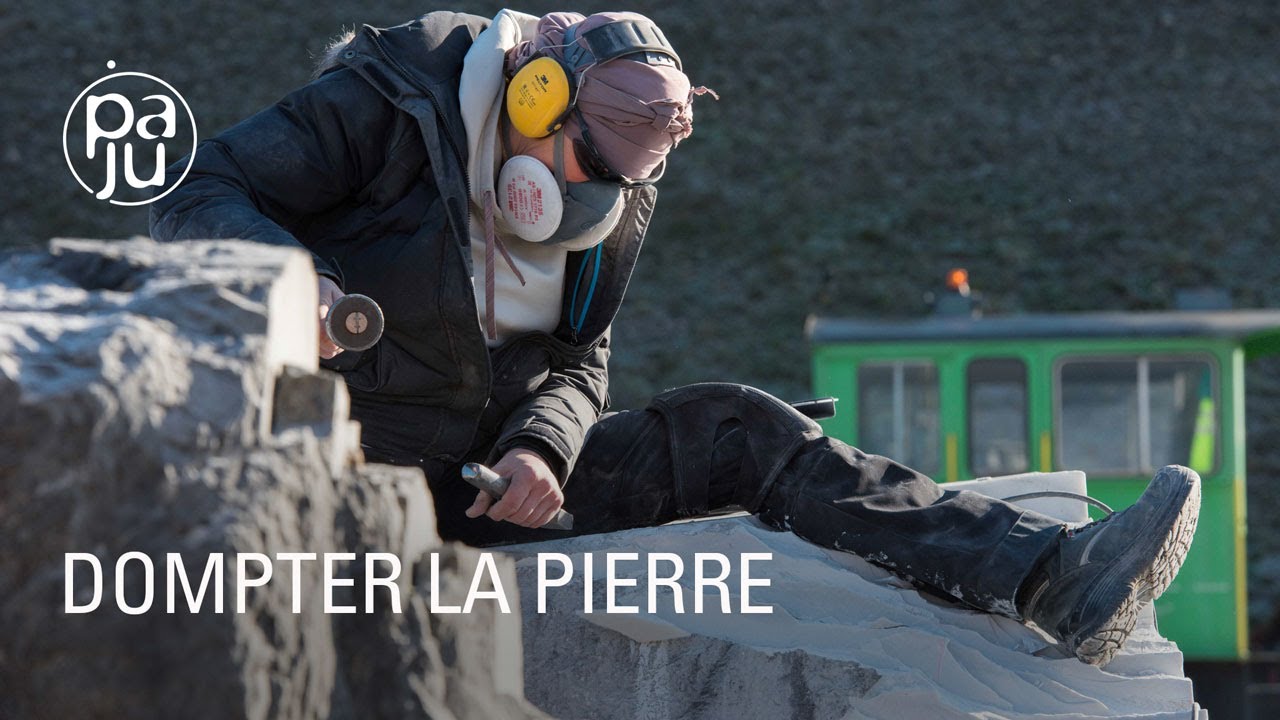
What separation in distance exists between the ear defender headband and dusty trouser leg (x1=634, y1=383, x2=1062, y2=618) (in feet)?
1.76

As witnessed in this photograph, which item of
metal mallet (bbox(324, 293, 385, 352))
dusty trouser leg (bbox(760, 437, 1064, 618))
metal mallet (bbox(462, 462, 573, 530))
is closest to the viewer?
metal mallet (bbox(324, 293, 385, 352))

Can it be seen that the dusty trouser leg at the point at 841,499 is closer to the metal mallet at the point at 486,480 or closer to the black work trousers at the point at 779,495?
the black work trousers at the point at 779,495

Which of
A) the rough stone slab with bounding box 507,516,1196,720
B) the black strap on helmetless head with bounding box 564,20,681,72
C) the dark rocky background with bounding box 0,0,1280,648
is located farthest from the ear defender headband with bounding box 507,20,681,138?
the dark rocky background with bounding box 0,0,1280,648

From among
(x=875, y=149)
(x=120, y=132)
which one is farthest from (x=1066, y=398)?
(x=120, y=132)

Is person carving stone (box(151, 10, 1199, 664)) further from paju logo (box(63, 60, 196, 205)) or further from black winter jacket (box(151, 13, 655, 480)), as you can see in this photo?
paju logo (box(63, 60, 196, 205))

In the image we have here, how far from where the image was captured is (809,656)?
258cm

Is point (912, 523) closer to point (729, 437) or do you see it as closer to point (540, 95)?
point (729, 437)

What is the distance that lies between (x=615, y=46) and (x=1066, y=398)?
576 centimetres

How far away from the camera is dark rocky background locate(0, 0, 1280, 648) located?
14430mm

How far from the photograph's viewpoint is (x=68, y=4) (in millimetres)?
16062

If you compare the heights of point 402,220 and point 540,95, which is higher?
point 540,95

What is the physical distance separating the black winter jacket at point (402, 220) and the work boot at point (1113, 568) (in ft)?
2.66

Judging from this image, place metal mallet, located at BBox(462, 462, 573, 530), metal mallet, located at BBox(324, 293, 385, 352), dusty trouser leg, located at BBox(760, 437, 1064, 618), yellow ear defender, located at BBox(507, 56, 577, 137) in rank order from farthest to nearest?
yellow ear defender, located at BBox(507, 56, 577, 137) < dusty trouser leg, located at BBox(760, 437, 1064, 618) < metal mallet, located at BBox(462, 462, 573, 530) < metal mallet, located at BBox(324, 293, 385, 352)

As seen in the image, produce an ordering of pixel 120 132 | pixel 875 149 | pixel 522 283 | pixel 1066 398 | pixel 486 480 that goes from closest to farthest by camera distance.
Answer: pixel 486 480 → pixel 522 283 → pixel 1066 398 → pixel 875 149 → pixel 120 132
